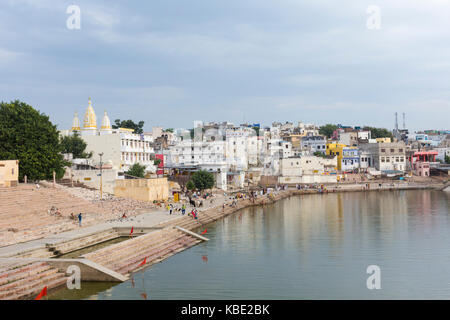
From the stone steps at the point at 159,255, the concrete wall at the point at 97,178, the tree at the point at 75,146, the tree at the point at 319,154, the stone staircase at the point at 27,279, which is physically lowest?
the stone steps at the point at 159,255

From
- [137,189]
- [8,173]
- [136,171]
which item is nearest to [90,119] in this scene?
[136,171]

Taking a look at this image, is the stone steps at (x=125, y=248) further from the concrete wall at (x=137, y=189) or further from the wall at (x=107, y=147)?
the wall at (x=107, y=147)

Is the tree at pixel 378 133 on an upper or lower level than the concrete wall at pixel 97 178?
upper

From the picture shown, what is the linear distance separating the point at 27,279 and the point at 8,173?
17500 mm

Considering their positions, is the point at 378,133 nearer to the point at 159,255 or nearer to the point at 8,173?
the point at 8,173

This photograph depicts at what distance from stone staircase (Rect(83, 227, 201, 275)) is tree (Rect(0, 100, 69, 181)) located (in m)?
15.1

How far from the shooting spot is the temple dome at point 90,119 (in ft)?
203

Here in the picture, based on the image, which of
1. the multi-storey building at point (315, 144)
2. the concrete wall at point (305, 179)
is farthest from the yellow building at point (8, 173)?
the multi-storey building at point (315, 144)

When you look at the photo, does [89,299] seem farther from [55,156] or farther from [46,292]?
[55,156]

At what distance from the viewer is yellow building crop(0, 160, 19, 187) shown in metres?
31.9

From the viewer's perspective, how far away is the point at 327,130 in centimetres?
12875

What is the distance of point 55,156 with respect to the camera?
1548 inches

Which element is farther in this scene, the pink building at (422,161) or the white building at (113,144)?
the pink building at (422,161)

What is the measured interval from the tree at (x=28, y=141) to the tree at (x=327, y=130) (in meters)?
97.5
